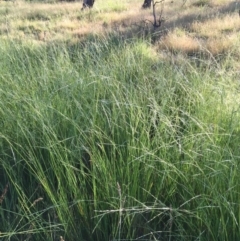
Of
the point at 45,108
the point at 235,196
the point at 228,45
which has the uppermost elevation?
the point at 45,108

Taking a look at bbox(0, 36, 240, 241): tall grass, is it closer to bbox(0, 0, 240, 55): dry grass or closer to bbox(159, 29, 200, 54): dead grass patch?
bbox(0, 0, 240, 55): dry grass

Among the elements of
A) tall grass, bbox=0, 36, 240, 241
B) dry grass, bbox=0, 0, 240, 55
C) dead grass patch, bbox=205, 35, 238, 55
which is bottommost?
dry grass, bbox=0, 0, 240, 55

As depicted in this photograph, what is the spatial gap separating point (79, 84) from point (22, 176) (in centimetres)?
82

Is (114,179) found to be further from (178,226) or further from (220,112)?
(220,112)

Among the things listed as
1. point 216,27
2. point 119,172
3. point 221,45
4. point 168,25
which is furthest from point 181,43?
point 119,172

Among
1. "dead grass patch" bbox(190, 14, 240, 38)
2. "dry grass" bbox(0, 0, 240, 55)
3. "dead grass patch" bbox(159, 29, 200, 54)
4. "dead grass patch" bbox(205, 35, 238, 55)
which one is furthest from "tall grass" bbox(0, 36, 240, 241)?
"dead grass patch" bbox(190, 14, 240, 38)

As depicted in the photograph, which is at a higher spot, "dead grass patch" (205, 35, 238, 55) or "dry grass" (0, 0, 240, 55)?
"dead grass patch" (205, 35, 238, 55)

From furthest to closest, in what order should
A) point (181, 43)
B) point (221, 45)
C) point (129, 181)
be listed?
point (181, 43) → point (221, 45) → point (129, 181)

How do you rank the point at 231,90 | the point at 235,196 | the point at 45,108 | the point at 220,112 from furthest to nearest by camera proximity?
the point at 231,90 < the point at 45,108 < the point at 220,112 < the point at 235,196

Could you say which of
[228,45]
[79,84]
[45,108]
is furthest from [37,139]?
[228,45]

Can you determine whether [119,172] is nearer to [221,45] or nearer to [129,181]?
[129,181]

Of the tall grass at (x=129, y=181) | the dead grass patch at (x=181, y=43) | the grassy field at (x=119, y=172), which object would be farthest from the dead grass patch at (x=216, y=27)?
the tall grass at (x=129, y=181)

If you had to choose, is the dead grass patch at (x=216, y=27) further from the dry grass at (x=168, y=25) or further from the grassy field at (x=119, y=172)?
the grassy field at (x=119, y=172)

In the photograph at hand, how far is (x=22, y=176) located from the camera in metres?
2.43
